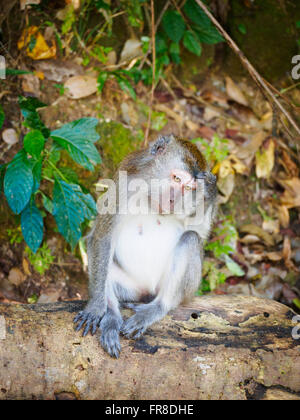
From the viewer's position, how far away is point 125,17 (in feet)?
19.9

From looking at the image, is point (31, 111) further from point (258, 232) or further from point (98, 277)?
point (258, 232)

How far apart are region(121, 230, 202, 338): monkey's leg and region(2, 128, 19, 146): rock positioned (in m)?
2.51

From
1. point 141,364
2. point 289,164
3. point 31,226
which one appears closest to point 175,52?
point 289,164

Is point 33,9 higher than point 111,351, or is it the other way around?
point 33,9

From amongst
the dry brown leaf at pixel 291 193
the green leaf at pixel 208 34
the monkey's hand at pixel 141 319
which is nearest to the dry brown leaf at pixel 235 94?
the green leaf at pixel 208 34

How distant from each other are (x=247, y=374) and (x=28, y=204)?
231 centimetres

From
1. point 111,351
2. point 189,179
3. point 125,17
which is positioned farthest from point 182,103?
point 111,351

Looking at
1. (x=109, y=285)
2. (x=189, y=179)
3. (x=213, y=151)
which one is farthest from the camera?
(x=213, y=151)

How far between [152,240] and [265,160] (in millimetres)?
2886

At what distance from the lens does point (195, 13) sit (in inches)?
219

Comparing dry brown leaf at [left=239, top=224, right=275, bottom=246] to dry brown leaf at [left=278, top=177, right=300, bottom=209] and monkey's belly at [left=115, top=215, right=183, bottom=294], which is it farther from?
monkey's belly at [left=115, top=215, right=183, bottom=294]
